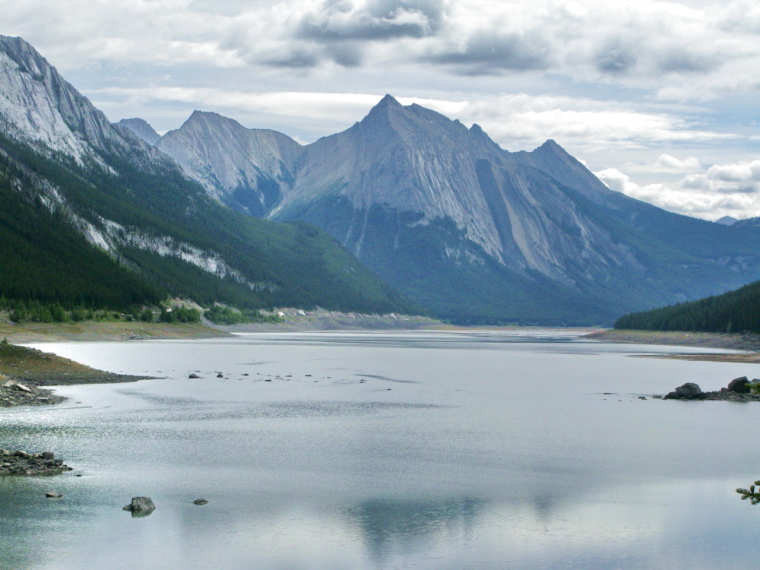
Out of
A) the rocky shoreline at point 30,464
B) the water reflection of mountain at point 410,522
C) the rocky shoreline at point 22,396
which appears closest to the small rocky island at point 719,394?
the water reflection of mountain at point 410,522

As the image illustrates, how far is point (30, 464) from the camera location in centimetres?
4456

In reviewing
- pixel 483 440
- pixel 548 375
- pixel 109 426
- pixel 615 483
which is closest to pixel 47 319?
pixel 548 375

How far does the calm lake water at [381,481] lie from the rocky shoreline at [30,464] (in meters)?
1.25

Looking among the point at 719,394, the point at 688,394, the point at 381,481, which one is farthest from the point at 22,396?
the point at 719,394

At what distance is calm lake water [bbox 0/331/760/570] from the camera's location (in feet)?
104

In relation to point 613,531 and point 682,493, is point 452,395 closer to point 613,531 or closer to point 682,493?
point 682,493

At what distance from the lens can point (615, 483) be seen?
44812mm

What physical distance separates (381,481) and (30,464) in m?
18.5

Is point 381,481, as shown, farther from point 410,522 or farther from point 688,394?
point 688,394

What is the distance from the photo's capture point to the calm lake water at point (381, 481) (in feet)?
104

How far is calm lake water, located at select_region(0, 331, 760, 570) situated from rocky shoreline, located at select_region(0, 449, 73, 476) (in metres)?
1.25

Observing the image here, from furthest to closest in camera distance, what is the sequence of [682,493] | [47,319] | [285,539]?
[47,319]
[682,493]
[285,539]

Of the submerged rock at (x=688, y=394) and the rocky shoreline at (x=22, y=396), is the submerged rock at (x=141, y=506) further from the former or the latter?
the submerged rock at (x=688, y=394)

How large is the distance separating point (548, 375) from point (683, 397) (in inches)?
1436
